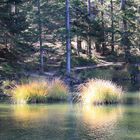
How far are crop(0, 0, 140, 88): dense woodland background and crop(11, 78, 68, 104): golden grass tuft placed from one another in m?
8.56

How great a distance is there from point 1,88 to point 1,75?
11.2ft

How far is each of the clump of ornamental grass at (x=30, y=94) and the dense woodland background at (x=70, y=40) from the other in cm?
920

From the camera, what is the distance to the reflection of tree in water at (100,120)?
1496cm

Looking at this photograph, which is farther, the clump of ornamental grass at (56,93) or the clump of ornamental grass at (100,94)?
the clump of ornamental grass at (56,93)

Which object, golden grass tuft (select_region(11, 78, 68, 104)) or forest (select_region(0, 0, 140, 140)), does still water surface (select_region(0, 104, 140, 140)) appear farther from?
golden grass tuft (select_region(11, 78, 68, 104))

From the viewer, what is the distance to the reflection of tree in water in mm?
14961

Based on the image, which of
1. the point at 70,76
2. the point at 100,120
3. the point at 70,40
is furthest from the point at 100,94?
the point at 70,40

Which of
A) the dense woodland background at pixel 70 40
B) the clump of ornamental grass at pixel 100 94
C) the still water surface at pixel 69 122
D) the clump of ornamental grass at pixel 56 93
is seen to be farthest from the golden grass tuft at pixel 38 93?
the dense woodland background at pixel 70 40

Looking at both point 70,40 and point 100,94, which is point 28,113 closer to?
point 100,94

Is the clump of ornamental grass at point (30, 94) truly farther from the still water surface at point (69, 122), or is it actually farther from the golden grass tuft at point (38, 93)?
the still water surface at point (69, 122)

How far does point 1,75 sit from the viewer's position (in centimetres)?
3212

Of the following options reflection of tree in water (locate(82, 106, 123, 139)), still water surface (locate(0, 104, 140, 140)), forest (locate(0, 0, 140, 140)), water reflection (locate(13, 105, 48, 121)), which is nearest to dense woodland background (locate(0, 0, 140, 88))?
forest (locate(0, 0, 140, 140))

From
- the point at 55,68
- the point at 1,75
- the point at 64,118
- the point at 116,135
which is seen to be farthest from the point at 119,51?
the point at 116,135

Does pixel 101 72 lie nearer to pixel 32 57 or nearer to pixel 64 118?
pixel 32 57
